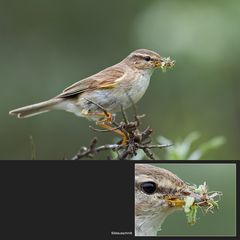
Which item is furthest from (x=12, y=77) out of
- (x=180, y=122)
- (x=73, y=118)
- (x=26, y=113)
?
(x=26, y=113)

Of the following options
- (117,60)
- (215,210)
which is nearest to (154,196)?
(215,210)

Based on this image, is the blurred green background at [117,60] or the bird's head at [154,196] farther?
the blurred green background at [117,60]

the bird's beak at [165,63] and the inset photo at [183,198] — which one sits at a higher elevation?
the bird's beak at [165,63]

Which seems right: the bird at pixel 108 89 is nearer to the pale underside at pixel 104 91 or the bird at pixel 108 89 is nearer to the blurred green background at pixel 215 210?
the pale underside at pixel 104 91

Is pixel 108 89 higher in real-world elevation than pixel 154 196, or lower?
higher

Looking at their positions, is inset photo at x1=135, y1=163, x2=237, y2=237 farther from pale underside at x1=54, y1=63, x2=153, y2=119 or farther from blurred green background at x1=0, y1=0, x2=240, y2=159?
blurred green background at x1=0, y1=0, x2=240, y2=159

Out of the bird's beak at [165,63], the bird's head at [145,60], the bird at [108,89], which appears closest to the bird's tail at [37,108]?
the bird at [108,89]

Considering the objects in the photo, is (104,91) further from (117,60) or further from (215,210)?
(117,60)
